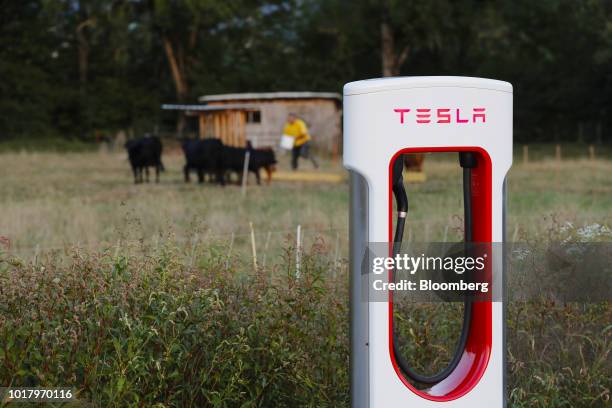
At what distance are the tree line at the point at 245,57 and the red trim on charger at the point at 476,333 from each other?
127 feet

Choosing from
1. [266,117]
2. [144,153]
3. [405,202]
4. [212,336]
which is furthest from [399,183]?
[266,117]

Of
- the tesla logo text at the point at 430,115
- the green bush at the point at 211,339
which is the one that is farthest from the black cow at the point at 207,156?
the tesla logo text at the point at 430,115

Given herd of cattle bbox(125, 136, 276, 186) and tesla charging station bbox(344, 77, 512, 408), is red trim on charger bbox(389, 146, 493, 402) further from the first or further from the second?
herd of cattle bbox(125, 136, 276, 186)

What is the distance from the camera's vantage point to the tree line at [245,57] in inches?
1810

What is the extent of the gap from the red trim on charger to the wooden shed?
29.1 m

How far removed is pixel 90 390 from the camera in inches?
175

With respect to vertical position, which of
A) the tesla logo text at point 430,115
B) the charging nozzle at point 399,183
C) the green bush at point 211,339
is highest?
the tesla logo text at point 430,115

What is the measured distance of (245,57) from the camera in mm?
53969

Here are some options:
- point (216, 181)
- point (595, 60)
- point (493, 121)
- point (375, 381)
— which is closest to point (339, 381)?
point (375, 381)

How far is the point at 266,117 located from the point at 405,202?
3202 centimetres

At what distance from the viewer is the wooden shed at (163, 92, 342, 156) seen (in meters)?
33.9

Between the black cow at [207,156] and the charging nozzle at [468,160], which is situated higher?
the black cow at [207,156]

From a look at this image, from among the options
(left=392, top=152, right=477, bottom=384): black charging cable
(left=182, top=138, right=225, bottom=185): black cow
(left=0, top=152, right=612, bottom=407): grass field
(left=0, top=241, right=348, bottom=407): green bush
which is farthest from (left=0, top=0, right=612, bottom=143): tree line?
(left=392, top=152, right=477, bottom=384): black charging cable

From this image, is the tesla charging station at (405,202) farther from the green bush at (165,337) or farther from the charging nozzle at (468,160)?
the green bush at (165,337)
